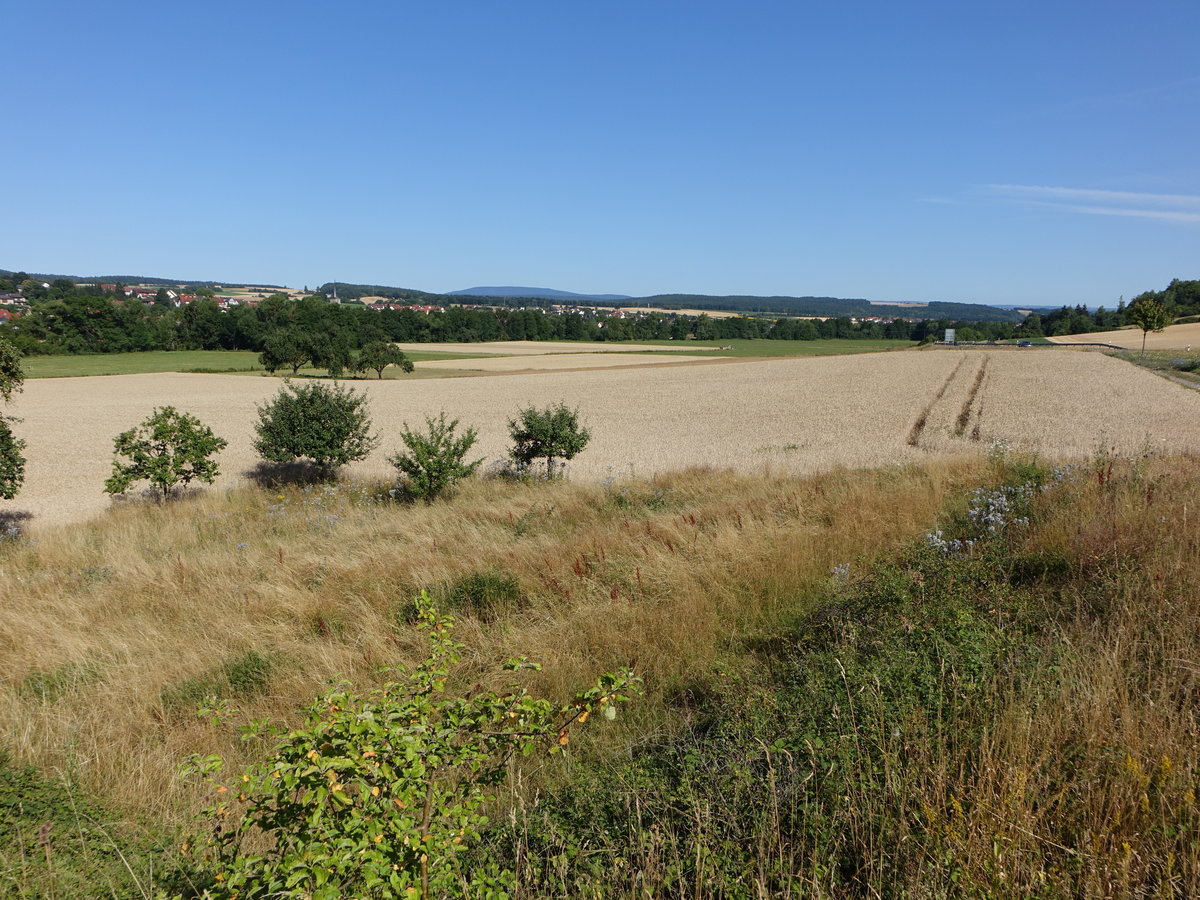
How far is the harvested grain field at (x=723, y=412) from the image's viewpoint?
23156 mm

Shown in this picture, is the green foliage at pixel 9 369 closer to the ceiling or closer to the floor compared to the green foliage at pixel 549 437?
closer to the ceiling

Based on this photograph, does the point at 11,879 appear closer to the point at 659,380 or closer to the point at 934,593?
the point at 934,593

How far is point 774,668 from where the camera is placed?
516cm

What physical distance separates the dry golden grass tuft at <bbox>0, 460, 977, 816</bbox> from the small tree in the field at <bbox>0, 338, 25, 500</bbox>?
355 centimetres

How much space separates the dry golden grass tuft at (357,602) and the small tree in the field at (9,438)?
3555 millimetres

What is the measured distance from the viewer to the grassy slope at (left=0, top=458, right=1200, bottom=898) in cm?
282

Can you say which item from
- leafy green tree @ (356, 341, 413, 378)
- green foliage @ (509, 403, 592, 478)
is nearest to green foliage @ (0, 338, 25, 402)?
green foliage @ (509, 403, 592, 478)

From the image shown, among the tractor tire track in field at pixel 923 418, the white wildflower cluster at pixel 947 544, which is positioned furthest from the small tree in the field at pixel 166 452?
the tractor tire track in field at pixel 923 418

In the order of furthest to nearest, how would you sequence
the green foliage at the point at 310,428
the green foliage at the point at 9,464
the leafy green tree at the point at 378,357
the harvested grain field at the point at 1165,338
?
the harvested grain field at the point at 1165,338
the leafy green tree at the point at 378,357
the green foliage at the point at 310,428
the green foliage at the point at 9,464

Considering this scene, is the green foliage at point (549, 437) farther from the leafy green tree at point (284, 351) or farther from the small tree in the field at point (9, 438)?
the leafy green tree at point (284, 351)

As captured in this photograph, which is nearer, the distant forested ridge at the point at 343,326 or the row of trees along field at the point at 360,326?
the distant forested ridge at the point at 343,326

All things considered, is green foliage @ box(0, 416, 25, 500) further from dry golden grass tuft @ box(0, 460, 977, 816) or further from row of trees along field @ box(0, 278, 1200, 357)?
row of trees along field @ box(0, 278, 1200, 357)

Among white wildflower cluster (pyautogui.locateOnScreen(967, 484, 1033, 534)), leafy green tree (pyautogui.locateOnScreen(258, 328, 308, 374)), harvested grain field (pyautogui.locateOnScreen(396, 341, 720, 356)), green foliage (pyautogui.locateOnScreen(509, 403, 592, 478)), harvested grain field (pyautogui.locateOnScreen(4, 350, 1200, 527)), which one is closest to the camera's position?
white wildflower cluster (pyautogui.locateOnScreen(967, 484, 1033, 534))

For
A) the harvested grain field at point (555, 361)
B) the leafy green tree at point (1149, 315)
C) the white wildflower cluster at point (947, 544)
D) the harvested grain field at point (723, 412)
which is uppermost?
the leafy green tree at point (1149, 315)
